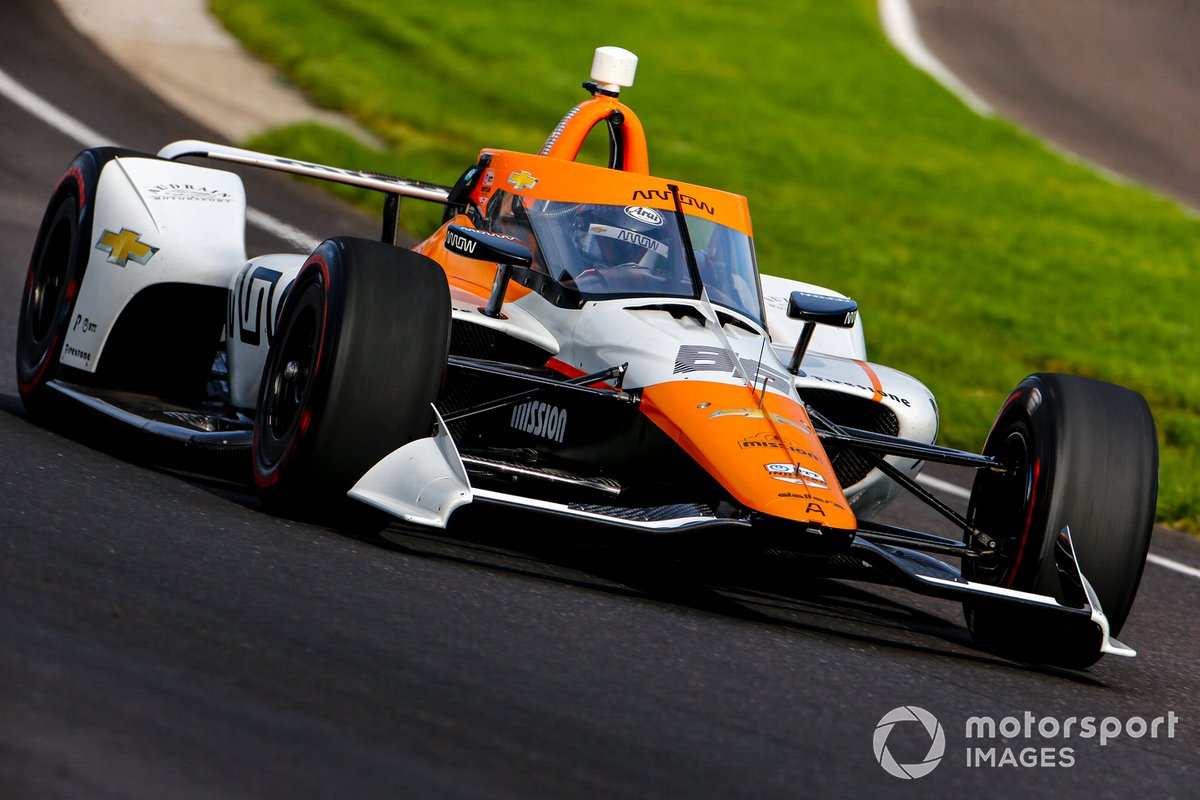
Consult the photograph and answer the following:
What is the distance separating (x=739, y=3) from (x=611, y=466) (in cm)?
2091

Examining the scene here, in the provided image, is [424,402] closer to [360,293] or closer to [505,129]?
[360,293]

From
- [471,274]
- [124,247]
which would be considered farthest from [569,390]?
[124,247]

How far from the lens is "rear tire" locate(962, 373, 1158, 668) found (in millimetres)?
5477

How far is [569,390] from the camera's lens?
5.53 metres

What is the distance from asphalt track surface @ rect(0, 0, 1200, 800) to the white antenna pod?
242 centimetres

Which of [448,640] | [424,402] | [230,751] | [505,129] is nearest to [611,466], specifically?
[424,402]

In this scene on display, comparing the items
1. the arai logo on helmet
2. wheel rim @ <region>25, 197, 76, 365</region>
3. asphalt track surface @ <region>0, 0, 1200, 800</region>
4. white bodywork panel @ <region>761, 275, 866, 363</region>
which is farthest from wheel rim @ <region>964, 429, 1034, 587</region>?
wheel rim @ <region>25, 197, 76, 365</region>

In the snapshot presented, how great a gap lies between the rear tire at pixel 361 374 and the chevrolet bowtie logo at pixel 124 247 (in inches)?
69.9

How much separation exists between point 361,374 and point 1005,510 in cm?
230

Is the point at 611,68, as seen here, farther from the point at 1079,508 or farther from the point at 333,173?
the point at 1079,508

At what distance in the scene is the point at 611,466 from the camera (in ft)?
18.6
